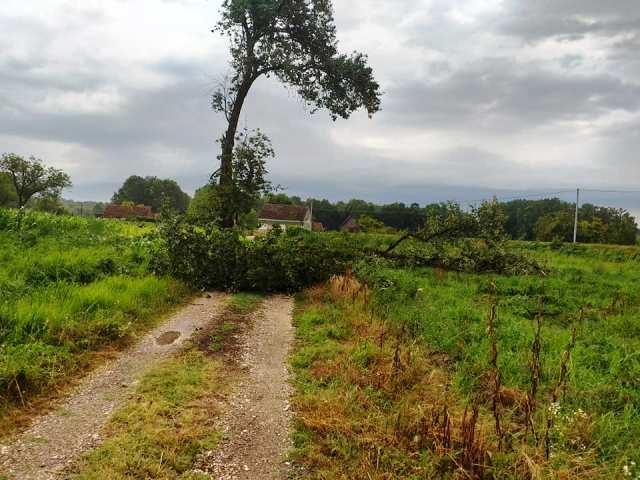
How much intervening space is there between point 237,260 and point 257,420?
6209 mm

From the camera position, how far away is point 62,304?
5.60m

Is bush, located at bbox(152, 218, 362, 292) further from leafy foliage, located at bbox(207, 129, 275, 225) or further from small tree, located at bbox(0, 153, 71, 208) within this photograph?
small tree, located at bbox(0, 153, 71, 208)

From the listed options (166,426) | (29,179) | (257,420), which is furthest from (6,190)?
(257,420)

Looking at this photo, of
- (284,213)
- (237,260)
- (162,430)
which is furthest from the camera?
(284,213)

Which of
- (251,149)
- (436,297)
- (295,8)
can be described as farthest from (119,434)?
(295,8)

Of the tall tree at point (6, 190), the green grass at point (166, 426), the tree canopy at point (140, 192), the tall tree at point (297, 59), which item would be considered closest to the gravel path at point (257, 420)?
the green grass at point (166, 426)

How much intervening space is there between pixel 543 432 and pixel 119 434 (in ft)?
10.6

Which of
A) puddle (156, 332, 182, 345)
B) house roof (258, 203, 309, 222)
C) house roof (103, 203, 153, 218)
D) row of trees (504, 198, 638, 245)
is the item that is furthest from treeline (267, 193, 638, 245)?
house roof (103, 203, 153, 218)

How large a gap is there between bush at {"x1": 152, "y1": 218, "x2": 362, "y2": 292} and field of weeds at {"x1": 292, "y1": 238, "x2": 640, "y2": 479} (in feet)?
4.34

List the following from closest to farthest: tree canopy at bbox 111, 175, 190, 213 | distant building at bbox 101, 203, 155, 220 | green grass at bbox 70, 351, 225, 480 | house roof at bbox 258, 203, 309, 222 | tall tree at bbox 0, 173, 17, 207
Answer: green grass at bbox 70, 351, 225, 480
tall tree at bbox 0, 173, 17, 207
house roof at bbox 258, 203, 309, 222
distant building at bbox 101, 203, 155, 220
tree canopy at bbox 111, 175, 190, 213

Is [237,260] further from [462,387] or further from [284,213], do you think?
[284,213]

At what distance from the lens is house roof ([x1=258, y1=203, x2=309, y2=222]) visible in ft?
167

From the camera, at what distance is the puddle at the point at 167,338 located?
5.61 meters

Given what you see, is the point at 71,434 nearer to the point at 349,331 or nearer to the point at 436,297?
the point at 349,331
